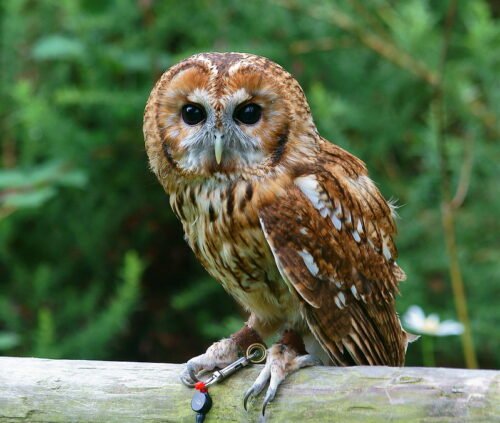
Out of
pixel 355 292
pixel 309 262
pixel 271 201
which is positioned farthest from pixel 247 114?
pixel 355 292

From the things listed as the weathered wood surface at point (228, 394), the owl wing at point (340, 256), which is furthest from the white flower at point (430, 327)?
the weathered wood surface at point (228, 394)

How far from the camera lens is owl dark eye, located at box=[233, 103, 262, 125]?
1822mm

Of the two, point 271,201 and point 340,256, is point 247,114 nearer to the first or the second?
point 271,201

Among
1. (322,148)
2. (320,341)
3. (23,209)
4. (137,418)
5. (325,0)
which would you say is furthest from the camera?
(23,209)

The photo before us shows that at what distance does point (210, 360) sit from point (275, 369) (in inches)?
9.3

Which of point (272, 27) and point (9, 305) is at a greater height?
point (272, 27)

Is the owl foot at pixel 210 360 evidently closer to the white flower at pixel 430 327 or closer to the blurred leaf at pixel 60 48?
the white flower at pixel 430 327

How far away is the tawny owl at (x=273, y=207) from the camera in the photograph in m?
1.77

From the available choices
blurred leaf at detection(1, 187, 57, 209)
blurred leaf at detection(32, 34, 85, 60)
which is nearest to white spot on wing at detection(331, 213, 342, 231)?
blurred leaf at detection(1, 187, 57, 209)

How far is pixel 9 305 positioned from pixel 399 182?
53.4 inches

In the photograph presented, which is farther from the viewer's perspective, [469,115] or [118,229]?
[118,229]

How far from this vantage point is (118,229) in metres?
3.25

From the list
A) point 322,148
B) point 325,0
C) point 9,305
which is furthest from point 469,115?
point 9,305

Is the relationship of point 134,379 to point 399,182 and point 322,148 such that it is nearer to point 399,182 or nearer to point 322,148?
point 322,148
